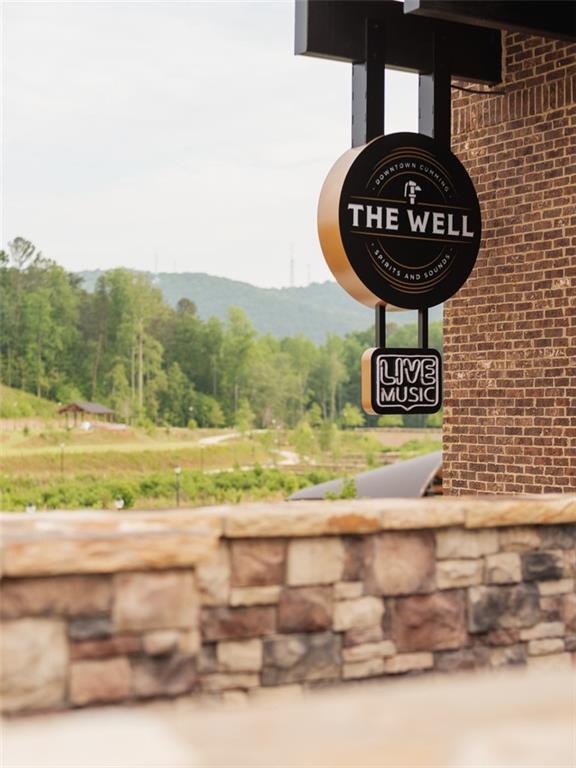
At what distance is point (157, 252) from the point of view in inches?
3728

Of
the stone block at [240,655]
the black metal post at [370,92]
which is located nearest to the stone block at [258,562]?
the stone block at [240,655]

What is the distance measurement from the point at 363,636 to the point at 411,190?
184 inches

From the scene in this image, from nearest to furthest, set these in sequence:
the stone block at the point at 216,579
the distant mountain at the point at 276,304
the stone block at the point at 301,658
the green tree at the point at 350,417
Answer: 1. the stone block at the point at 216,579
2. the stone block at the point at 301,658
3. the green tree at the point at 350,417
4. the distant mountain at the point at 276,304

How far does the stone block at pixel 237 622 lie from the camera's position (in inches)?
219

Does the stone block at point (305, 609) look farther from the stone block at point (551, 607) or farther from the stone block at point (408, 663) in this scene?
the stone block at point (551, 607)

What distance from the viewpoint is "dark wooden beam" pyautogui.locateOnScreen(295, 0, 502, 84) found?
9.73 meters

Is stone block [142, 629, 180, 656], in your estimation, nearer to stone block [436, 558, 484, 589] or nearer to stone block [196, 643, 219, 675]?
stone block [196, 643, 219, 675]

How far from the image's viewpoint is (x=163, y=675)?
5023mm

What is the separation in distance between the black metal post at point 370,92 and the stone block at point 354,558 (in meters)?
4.71

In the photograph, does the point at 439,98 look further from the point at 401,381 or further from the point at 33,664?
the point at 33,664

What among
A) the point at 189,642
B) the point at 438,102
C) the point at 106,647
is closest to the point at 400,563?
the point at 189,642

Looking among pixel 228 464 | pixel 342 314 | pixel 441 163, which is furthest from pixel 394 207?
pixel 342 314

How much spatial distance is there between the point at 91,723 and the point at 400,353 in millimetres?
5644

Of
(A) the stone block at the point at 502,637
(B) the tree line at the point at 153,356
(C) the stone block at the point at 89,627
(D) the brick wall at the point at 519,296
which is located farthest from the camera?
(B) the tree line at the point at 153,356
